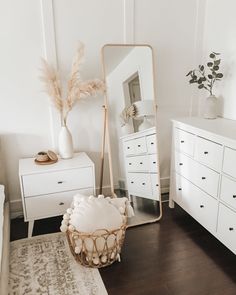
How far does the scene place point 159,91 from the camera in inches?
104

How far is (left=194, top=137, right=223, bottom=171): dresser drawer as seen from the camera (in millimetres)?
1906

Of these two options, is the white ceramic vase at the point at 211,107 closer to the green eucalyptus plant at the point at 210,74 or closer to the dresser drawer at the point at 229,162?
the green eucalyptus plant at the point at 210,74

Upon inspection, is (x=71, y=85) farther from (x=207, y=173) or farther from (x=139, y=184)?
(x=207, y=173)

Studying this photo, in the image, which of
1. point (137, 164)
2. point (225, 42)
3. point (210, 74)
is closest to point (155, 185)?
point (137, 164)

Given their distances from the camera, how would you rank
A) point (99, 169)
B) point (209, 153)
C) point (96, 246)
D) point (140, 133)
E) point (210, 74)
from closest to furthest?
1. point (96, 246)
2. point (209, 153)
3. point (140, 133)
4. point (210, 74)
5. point (99, 169)

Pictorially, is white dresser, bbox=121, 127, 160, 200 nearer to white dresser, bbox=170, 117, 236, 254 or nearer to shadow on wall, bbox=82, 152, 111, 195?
white dresser, bbox=170, 117, 236, 254

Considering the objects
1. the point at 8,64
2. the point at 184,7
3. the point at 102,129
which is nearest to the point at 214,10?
the point at 184,7

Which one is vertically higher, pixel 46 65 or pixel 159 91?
pixel 46 65

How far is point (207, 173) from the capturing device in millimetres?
2045

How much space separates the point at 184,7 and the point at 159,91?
81 centimetres

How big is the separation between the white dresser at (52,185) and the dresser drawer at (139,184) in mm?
408

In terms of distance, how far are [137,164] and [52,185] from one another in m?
0.79

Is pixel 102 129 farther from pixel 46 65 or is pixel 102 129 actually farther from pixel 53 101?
pixel 46 65

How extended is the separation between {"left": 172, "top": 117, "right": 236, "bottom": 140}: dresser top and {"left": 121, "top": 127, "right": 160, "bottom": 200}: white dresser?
331mm
